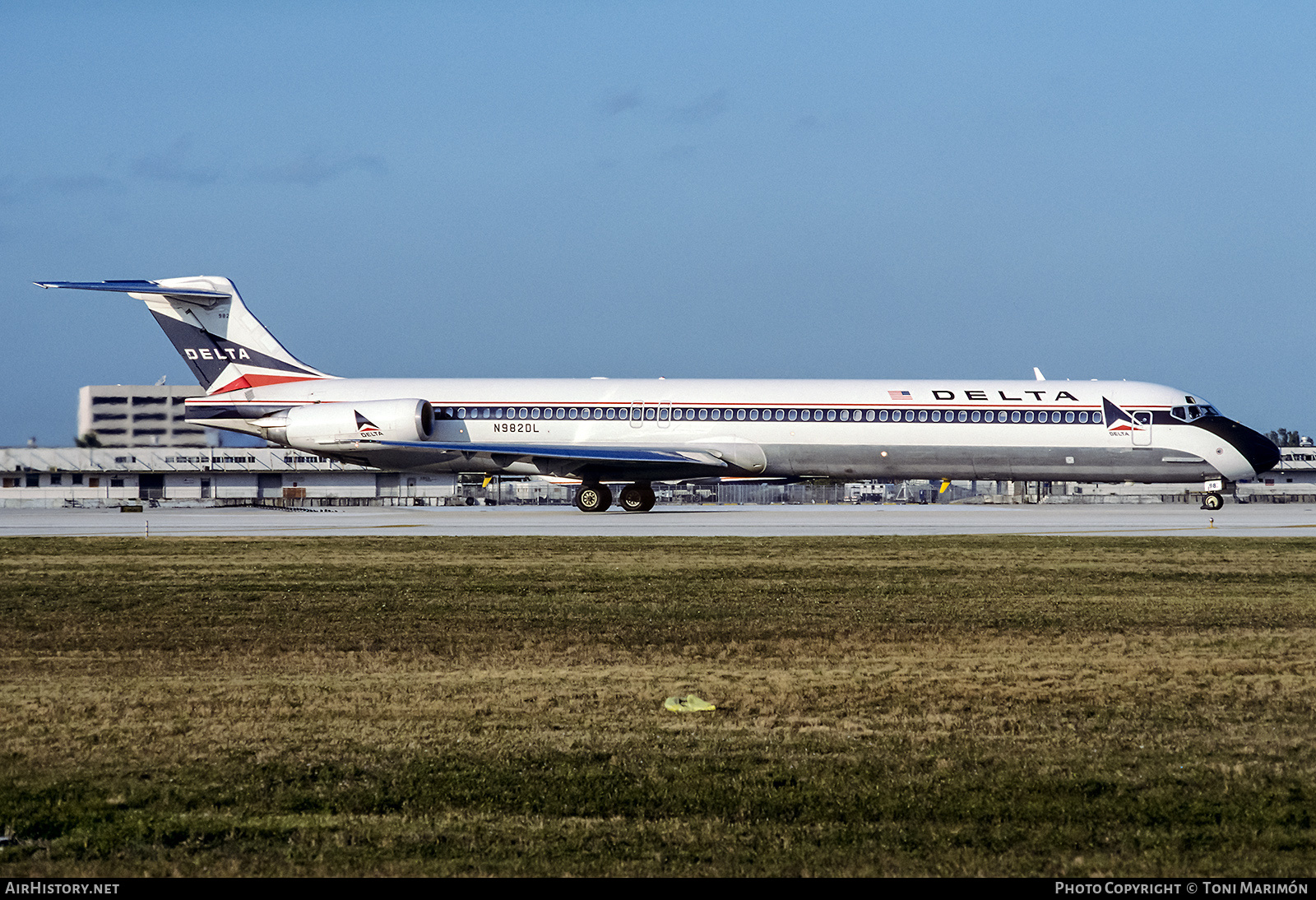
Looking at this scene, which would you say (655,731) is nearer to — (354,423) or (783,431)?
(783,431)

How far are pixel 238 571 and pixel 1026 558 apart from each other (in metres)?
13.9

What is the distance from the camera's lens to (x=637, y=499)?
137 ft

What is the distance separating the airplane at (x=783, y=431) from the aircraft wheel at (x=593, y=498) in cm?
8

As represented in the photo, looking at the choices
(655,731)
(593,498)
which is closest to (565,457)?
(593,498)

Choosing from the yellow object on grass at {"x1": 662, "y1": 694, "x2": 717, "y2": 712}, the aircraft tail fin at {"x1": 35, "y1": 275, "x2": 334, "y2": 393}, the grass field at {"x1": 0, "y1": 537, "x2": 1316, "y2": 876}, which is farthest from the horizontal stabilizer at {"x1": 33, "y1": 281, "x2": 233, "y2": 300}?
the yellow object on grass at {"x1": 662, "y1": 694, "x2": 717, "y2": 712}

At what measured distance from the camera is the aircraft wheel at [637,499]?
41750 mm

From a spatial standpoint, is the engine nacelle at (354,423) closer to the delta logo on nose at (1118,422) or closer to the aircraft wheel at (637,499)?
the aircraft wheel at (637,499)

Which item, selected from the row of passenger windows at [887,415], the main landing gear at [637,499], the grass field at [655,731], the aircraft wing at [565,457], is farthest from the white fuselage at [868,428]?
the grass field at [655,731]

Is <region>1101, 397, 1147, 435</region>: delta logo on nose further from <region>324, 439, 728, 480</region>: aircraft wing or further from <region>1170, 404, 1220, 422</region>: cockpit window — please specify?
<region>324, 439, 728, 480</region>: aircraft wing

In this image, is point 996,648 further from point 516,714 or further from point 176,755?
point 176,755

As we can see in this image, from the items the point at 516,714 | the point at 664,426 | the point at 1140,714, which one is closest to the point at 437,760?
the point at 516,714

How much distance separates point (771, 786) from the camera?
7.23m

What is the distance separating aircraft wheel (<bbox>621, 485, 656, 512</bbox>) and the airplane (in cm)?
108

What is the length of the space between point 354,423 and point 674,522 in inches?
475
